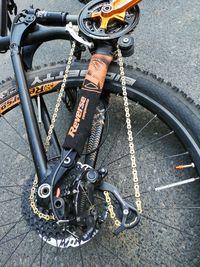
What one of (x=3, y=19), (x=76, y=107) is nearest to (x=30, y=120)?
(x=76, y=107)

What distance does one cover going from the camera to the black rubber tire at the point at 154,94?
1.38 metres

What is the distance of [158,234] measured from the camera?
1.54 meters

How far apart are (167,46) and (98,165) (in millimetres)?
805

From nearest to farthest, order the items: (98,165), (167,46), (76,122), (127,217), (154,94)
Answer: (127,217) < (76,122) < (154,94) < (98,165) < (167,46)

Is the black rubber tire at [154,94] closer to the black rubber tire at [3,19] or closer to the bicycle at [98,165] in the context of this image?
the bicycle at [98,165]

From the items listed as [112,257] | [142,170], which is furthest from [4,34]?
[112,257]

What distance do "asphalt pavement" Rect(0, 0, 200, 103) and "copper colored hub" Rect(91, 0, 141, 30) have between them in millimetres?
555

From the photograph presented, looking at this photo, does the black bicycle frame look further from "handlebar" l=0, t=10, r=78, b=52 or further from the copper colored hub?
the copper colored hub

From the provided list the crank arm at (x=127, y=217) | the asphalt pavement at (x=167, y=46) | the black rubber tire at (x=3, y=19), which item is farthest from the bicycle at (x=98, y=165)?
the asphalt pavement at (x=167, y=46)

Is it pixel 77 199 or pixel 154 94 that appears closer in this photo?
pixel 77 199

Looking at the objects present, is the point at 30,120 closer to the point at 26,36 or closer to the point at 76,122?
the point at 76,122

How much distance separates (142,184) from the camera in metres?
1.68

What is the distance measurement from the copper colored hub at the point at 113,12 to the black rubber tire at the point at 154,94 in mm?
172

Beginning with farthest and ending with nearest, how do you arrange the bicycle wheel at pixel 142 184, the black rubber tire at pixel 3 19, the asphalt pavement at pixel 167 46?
the asphalt pavement at pixel 167 46 < the black rubber tire at pixel 3 19 < the bicycle wheel at pixel 142 184
